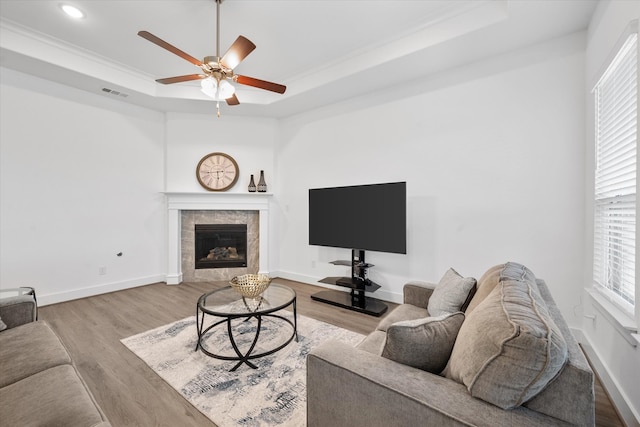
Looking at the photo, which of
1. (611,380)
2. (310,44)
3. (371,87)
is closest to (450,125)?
(371,87)

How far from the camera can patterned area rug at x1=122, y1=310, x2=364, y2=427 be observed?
1.80 m

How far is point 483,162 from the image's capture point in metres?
3.21

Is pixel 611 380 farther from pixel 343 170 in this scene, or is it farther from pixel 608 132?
pixel 343 170

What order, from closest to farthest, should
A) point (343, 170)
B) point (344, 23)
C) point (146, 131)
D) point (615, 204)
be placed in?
point (615, 204)
point (344, 23)
point (343, 170)
point (146, 131)

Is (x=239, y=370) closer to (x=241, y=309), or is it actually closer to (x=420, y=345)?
(x=241, y=309)

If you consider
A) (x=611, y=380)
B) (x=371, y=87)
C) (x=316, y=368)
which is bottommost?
(x=611, y=380)

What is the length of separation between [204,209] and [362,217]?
2811mm

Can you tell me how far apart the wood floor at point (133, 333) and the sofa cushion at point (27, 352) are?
19.8 inches

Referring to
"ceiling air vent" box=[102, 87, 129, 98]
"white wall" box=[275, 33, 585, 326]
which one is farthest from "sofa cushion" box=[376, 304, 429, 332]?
"ceiling air vent" box=[102, 87, 129, 98]

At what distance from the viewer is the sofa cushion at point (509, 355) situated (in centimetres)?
87

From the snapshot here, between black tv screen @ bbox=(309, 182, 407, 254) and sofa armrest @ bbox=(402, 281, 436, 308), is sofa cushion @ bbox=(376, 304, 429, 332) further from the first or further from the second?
black tv screen @ bbox=(309, 182, 407, 254)

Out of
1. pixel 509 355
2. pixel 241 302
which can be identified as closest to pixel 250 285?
pixel 241 302

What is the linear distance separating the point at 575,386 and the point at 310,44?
3.64 meters

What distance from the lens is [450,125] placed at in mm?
3422
